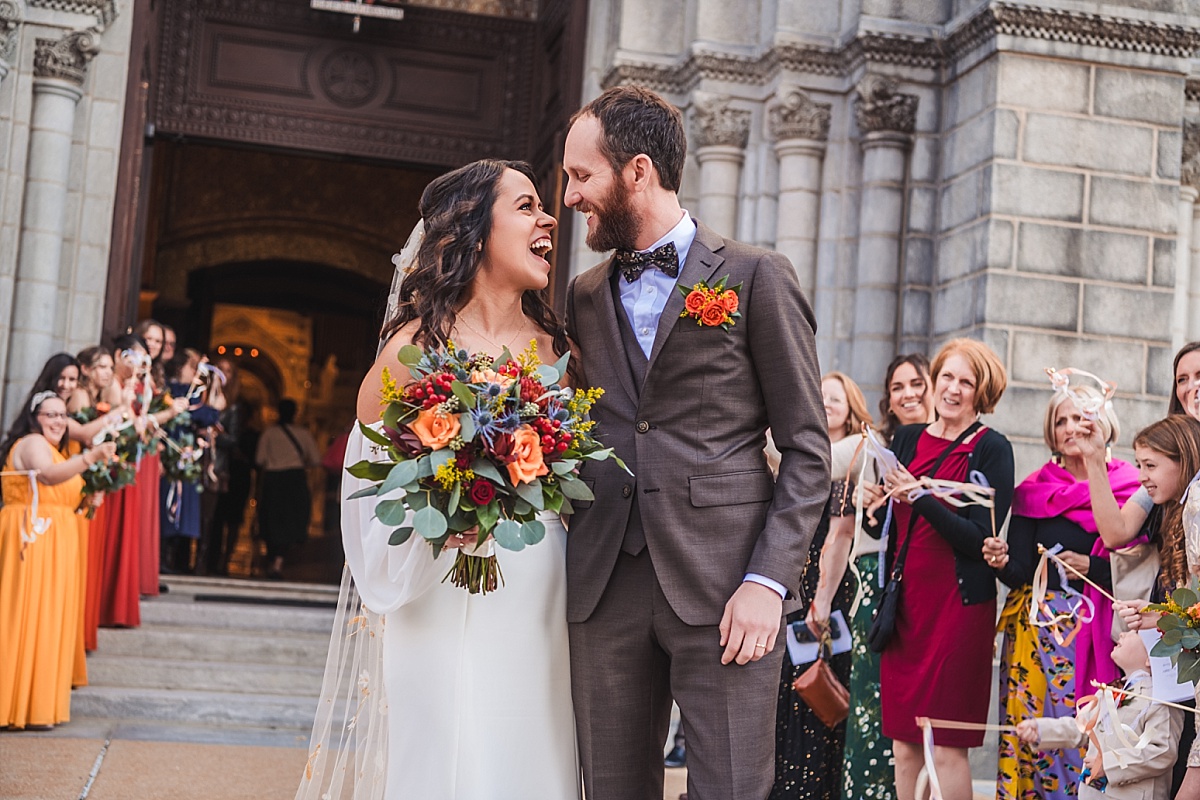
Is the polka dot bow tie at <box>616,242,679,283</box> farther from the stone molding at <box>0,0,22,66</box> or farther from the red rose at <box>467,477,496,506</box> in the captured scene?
the stone molding at <box>0,0,22,66</box>

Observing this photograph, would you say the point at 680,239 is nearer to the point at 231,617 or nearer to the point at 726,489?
the point at 726,489

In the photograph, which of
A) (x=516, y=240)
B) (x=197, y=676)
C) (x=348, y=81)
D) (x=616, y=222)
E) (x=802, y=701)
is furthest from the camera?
(x=348, y=81)

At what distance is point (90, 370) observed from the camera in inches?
305

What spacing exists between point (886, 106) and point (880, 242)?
78 centimetres

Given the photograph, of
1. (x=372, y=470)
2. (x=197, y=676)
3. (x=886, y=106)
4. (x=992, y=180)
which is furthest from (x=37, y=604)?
(x=886, y=106)

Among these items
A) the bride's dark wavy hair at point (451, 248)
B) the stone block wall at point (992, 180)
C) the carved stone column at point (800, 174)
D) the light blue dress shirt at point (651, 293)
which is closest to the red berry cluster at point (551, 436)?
the light blue dress shirt at point (651, 293)

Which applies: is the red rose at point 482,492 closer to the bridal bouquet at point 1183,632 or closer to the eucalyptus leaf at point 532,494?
the eucalyptus leaf at point 532,494

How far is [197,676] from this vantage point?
7.73 m

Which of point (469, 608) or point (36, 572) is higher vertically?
point (469, 608)

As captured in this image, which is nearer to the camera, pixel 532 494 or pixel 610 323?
pixel 532 494

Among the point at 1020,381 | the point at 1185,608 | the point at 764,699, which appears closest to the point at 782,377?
the point at 764,699

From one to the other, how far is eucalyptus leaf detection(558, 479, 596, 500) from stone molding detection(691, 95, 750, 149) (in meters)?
6.57

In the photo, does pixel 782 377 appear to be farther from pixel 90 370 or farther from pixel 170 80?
pixel 170 80

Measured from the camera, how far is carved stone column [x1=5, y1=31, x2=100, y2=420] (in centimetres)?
848
